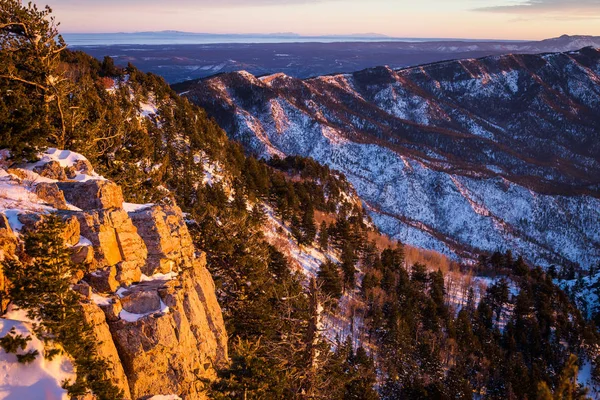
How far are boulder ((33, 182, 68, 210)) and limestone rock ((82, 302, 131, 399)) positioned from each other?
4770 millimetres

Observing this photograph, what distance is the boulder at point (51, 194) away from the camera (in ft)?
46.9

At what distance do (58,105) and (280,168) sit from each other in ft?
249

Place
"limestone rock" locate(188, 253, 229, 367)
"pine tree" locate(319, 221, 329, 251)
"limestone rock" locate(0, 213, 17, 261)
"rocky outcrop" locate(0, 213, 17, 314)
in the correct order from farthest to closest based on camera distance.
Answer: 1. "pine tree" locate(319, 221, 329, 251)
2. "limestone rock" locate(188, 253, 229, 367)
3. "limestone rock" locate(0, 213, 17, 261)
4. "rocky outcrop" locate(0, 213, 17, 314)

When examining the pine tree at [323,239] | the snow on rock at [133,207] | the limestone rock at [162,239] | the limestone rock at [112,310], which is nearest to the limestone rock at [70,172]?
the snow on rock at [133,207]

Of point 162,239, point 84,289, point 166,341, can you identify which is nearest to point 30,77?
point 162,239

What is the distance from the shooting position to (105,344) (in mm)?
11797

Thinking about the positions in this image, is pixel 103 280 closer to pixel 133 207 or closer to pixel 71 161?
pixel 133 207

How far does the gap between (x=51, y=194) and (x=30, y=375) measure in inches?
284

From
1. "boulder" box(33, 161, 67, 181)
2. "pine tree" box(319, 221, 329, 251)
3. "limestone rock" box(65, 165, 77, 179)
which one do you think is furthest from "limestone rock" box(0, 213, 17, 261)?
"pine tree" box(319, 221, 329, 251)

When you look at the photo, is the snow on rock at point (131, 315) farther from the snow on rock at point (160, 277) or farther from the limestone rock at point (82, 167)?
the limestone rock at point (82, 167)

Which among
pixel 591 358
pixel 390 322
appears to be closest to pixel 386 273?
pixel 390 322

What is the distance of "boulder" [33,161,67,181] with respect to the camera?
1600 centimetres

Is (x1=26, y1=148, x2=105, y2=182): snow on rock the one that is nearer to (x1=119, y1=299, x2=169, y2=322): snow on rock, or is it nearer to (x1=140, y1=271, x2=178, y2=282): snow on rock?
(x1=140, y1=271, x2=178, y2=282): snow on rock

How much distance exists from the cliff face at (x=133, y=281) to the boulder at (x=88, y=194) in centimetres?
4
